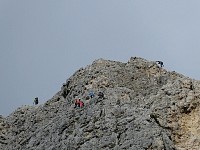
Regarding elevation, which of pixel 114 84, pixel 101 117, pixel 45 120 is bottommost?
pixel 101 117

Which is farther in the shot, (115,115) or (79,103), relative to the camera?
(79,103)

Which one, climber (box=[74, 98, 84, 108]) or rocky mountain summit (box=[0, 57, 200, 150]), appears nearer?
rocky mountain summit (box=[0, 57, 200, 150])

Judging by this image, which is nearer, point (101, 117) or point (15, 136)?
point (101, 117)

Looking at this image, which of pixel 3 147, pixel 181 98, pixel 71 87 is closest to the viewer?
pixel 181 98

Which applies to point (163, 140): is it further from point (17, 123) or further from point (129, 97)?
point (17, 123)

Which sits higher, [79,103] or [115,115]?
[79,103]

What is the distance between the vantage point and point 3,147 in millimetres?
49000

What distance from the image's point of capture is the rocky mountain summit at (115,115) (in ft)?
124

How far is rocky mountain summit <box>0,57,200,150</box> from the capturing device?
124 ft

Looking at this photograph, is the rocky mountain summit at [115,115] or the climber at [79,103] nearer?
the rocky mountain summit at [115,115]

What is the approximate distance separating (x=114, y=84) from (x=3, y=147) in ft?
47.4

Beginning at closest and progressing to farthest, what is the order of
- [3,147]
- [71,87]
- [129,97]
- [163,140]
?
[163,140] < [129,97] < [3,147] < [71,87]

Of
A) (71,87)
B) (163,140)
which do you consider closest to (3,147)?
(71,87)

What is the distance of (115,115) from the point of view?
135 ft
